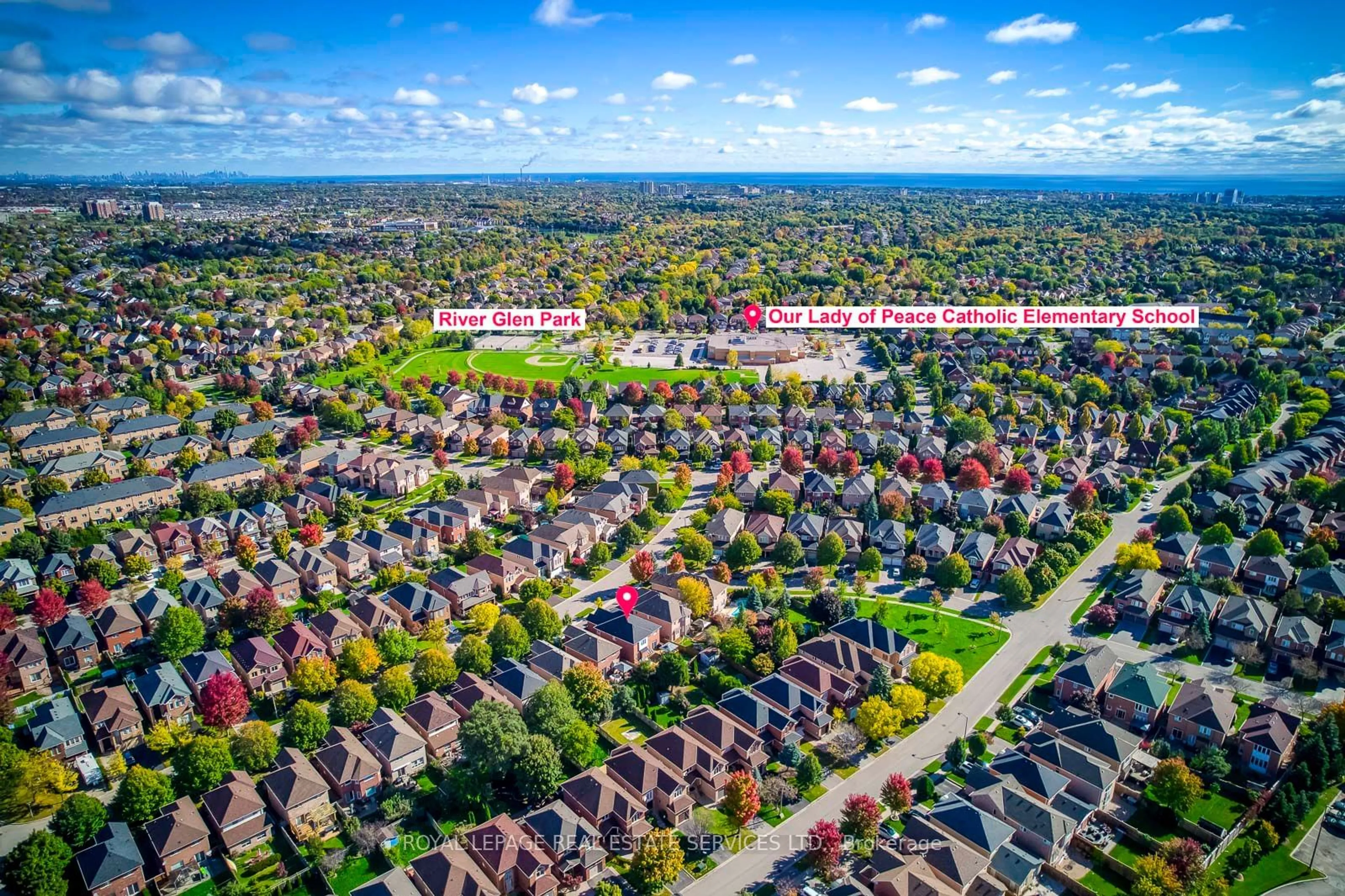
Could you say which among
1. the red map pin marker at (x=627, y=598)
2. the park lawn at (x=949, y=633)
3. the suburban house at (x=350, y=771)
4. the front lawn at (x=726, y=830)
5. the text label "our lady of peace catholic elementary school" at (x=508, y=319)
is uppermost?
the text label "our lady of peace catholic elementary school" at (x=508, y=319)

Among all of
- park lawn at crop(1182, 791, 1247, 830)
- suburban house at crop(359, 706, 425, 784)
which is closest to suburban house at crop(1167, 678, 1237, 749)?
park lawn at crop(1182, 791, 1247, 830)

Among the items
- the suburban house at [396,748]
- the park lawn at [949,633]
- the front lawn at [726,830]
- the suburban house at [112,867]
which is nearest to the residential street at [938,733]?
the front lawn at [726,830]

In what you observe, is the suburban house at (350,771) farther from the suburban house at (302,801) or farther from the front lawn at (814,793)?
the front lawn at (814,793)

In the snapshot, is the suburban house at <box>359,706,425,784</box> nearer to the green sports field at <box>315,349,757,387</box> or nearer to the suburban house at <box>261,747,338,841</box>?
the suburban house at <box>261,747,338,841</box>

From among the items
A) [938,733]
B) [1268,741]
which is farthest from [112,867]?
[1268,741]

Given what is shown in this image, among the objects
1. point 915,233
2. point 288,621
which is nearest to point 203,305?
point 288,621
